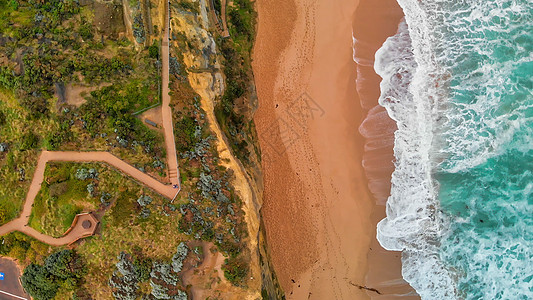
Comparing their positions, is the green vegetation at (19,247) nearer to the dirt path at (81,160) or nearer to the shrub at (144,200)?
the dirt path at (81,160)

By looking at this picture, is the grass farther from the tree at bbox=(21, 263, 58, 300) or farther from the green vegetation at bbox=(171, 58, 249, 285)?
the green vegetation at bbox=(171, 58, 249, 285)

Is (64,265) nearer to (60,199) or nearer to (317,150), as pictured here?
(60,199)

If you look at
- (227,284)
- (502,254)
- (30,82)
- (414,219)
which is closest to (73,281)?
(227,284)

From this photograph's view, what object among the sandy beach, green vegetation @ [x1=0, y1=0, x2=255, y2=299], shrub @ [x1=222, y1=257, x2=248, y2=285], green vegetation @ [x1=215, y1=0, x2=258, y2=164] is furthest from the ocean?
green vegetation @ [x1=0, y1=0, x2=255, y2=299]

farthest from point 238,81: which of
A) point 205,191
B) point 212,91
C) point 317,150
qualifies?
point 205,191

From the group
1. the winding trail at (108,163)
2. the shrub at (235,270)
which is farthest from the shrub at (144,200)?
the shrub at (235,270)
